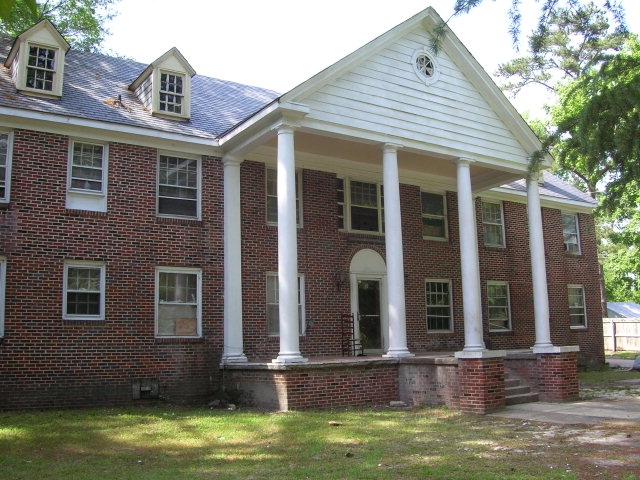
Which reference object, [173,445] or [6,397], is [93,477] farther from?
[6,397]

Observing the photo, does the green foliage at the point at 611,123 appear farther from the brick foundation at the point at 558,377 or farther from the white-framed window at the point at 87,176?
the white-framed window at the point at 87,176

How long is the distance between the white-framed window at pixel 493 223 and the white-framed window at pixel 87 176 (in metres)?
11.4

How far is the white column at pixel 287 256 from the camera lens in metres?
12.0

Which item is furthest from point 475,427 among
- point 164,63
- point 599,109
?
point 164,63

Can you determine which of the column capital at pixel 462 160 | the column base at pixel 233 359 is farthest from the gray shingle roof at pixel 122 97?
the column capital at pixel 462 160

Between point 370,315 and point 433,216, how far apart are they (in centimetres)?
364

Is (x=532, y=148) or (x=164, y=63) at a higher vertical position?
(x=164, y=63)

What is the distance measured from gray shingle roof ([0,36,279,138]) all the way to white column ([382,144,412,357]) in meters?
3.94

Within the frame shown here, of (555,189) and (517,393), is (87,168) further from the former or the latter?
(555,189)

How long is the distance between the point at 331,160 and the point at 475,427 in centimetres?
799

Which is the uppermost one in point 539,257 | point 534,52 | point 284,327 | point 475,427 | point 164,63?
point 164,63

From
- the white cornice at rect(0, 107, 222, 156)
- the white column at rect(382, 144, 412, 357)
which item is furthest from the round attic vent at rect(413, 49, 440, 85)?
the white cornice at rect(0, 107, 222, 156)

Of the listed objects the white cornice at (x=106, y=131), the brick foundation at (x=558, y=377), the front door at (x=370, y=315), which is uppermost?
the white cornice at (x=106, y=131)

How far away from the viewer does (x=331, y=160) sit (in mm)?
15977
